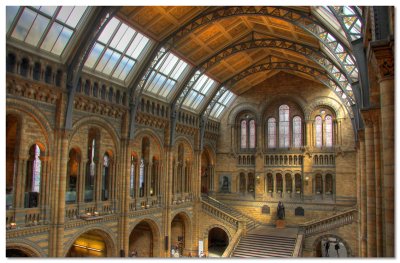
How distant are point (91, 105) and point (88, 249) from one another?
33.4 ft

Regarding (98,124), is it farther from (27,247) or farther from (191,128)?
(191,128)

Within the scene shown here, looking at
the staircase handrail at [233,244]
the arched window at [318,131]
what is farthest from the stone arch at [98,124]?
the arched window at [318,131]

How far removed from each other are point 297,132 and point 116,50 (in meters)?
21.1

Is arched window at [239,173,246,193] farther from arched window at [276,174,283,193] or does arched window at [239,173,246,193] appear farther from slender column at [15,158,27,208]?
slender column at [15,158,27,208]

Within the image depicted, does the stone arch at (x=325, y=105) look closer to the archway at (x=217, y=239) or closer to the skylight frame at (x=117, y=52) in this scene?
the archway at (x=217, y=239)

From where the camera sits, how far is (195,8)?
21.5 meters

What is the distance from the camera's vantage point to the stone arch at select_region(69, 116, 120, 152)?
20.5 metres

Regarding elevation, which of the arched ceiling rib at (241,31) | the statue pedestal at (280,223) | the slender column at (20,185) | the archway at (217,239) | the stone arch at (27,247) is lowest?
the archway at (217,239)

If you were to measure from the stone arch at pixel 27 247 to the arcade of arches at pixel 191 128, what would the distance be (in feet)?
0.41

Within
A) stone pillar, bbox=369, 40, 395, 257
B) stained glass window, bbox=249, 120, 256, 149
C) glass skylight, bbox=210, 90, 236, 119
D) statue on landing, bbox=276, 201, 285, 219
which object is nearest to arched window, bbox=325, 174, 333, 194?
statue on landing, bbox=276, 201, 285, 219

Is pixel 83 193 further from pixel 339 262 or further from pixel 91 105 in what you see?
pixel 339 262

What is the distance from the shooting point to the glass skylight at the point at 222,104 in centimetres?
3688

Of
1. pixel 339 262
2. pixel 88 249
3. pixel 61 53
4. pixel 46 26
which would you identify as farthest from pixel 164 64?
pixel 339 262

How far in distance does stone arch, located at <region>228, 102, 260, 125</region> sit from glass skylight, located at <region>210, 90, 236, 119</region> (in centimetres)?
91
